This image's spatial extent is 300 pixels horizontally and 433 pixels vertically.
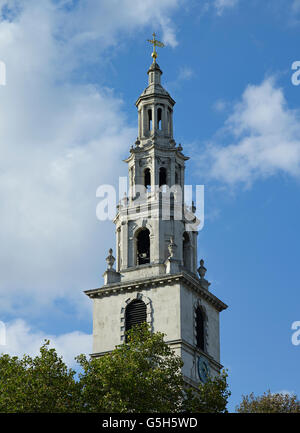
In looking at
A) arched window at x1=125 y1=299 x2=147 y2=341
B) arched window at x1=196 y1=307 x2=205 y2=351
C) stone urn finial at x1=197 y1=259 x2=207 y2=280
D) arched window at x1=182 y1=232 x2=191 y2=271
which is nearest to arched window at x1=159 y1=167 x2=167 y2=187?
arched window at x1=182 y1=232 x2=191 y2=271

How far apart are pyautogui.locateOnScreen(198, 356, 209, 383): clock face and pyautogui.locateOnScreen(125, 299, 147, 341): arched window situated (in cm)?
555

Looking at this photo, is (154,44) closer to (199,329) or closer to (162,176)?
(162,176)

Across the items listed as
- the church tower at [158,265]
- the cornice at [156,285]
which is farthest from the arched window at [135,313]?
the cornice at [156,285]

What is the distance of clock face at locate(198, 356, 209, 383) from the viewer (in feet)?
231

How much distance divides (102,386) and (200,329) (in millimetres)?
22108

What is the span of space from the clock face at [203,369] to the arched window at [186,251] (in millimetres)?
9153

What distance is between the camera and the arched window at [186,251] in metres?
77.6

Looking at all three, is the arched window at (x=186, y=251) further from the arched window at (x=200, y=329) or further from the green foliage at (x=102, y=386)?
the green foliage at (x=102, y=386)

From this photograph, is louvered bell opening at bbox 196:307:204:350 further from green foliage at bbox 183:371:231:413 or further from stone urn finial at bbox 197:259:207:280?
green foliage at bbox 183:371:231:413

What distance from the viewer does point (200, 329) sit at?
2908 inches

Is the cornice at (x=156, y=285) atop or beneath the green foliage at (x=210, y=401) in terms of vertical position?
atop

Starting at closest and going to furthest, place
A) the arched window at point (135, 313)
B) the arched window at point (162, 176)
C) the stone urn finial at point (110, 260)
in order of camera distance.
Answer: the arched window at point (135, 313) → the stone urn finial at point (110, 260) → the arched window at point (162, 176)
